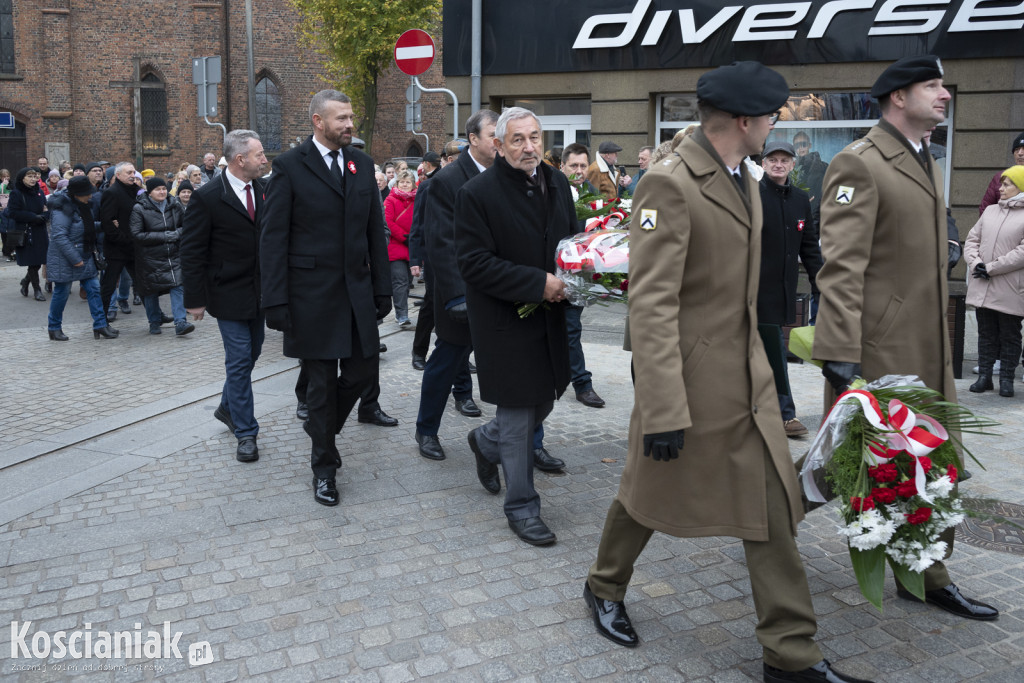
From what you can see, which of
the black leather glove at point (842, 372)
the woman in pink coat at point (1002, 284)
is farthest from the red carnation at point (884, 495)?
the woman in pink coat at point (1002, 284)

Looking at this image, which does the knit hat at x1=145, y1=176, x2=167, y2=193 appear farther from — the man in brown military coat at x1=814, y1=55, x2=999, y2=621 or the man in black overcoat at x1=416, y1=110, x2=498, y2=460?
the man in brown military coat at x1=814, y1=55, x2=999, y2=621

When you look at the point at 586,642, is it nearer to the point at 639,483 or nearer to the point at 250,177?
the point at 639,483

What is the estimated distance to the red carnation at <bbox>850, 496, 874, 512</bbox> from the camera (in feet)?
11.2

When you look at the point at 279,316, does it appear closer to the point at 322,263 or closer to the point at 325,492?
the point at 322,263

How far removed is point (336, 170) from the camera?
18.3 ft

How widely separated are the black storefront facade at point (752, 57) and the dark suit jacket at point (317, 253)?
983 centimetres

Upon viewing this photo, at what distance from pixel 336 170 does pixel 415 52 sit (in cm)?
749

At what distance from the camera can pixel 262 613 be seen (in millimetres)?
4102

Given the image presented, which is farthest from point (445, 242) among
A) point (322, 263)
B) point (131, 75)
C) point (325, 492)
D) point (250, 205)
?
point (131, 75)

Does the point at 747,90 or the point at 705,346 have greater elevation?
the point at 747,90

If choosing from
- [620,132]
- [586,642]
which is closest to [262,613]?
[586,642]

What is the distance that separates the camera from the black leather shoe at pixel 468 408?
24.5 feet

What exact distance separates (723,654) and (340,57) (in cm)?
3708

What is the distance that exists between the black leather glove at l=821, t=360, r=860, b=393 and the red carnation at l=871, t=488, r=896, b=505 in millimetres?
467
